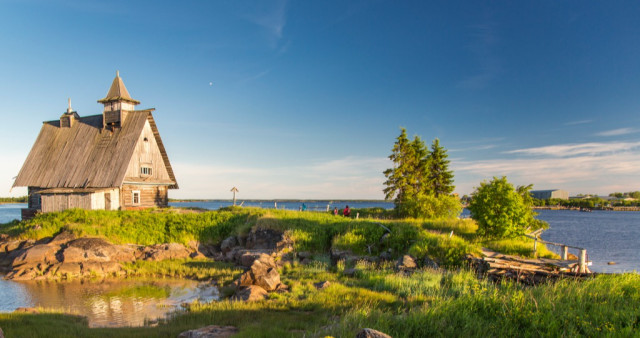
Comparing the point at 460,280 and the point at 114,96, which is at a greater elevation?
the point at 114,96

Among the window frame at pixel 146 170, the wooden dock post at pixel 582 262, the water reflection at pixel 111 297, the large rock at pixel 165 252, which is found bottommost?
the water reflection at pixel 111 297

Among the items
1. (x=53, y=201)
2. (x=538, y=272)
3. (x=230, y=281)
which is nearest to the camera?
(x=538, y=272)

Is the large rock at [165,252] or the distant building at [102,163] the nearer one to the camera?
the large rock at [165,252]

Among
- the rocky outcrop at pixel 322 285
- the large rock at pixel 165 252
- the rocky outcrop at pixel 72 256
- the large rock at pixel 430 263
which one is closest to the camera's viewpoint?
the rocky outcrop at pixel 322 285

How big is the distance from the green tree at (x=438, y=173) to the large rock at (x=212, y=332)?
38990mm

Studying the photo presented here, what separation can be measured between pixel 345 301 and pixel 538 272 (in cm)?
1004

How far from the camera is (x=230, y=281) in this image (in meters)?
17.6

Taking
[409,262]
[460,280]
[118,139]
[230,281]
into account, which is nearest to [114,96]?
[118,139]

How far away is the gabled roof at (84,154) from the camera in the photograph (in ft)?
111

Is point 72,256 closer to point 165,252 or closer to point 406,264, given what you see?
point 165,252

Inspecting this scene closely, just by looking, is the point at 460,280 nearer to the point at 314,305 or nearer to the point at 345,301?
the point at 345,301

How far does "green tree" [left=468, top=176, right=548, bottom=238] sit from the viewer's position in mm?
20898

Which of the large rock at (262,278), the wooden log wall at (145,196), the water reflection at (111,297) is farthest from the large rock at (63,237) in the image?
the large rock at (262,278)

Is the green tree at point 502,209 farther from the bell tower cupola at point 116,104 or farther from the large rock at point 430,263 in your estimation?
the bell tower cupola at point 116,104
